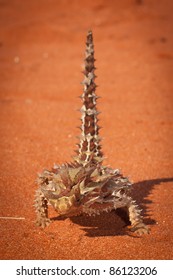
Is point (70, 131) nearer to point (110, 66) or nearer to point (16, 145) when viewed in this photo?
point (16, 145)

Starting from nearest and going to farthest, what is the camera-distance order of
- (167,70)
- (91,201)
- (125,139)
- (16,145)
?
(91,201), (16,145), (125,139), (167,70)

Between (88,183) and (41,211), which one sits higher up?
(88,183)

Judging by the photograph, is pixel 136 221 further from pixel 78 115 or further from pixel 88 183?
pixel 78 115

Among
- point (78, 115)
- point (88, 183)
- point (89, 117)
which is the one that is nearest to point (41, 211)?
point (88, 183)

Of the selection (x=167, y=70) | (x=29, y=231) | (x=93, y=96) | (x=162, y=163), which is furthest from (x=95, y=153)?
(x=167, y=70)

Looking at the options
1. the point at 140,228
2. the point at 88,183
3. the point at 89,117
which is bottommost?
the point at 140,228

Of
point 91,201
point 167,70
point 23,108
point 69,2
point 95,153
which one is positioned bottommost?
point 91,201

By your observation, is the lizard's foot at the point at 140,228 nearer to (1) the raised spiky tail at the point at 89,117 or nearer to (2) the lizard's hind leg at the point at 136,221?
(2) the lizard's hind leg at the point at 136,221
